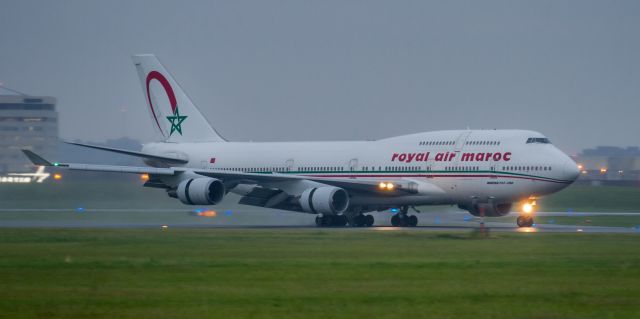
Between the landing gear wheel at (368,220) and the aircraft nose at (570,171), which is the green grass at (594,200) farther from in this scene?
the aircraft nose at (570,171)

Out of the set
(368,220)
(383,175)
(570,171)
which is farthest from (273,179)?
(570,171)

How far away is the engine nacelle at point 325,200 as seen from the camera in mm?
49031

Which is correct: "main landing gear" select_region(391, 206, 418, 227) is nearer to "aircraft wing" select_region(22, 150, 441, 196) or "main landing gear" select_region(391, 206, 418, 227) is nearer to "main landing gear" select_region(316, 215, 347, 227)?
"aircraft wing" select_region(22, 150, 441, 196)

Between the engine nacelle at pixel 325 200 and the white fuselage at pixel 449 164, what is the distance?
1.85 meters

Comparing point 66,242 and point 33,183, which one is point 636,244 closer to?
point 66,242

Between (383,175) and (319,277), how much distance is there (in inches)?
1063

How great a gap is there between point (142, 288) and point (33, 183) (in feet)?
211

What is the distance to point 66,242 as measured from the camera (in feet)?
118

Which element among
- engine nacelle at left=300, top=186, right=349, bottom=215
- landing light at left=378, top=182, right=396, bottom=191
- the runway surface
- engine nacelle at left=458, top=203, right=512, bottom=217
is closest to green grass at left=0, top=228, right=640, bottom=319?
engine nacelle at left=300, top=186, right=349, bottom=215

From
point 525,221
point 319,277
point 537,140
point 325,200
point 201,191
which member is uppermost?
point 537,140

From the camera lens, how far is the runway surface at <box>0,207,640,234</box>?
162 ft

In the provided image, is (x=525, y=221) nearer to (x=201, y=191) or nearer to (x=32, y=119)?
(x=201, y=191)

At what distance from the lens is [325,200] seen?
161 ft

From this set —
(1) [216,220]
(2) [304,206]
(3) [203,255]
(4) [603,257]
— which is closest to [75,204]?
(1) [216,220]
